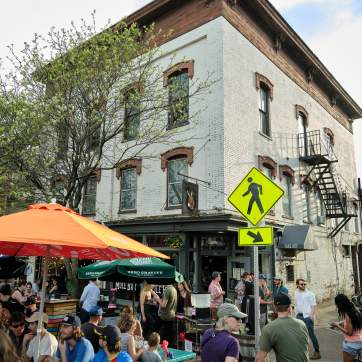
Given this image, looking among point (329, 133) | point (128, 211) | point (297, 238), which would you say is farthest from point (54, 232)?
point (329, 133)

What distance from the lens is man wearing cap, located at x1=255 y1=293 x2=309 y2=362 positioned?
4301mm

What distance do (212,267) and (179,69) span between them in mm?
8304

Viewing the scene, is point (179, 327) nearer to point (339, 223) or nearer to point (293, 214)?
point (293, 214)

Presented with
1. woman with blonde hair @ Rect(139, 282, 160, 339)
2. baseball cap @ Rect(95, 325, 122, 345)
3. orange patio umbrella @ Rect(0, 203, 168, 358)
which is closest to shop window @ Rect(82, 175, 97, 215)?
woman with blonde hair @ Rect(139, 282, 160, 339)

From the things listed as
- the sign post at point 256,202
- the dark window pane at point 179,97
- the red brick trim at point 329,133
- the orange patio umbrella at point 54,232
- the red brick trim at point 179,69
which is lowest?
the orange patio umbrella at point 54,232

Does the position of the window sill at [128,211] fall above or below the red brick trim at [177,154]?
below

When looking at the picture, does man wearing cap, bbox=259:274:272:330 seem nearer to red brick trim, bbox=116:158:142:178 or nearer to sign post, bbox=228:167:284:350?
sign post, bbox=228:167:284:350

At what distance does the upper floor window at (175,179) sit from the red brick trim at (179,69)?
3311 millimetres

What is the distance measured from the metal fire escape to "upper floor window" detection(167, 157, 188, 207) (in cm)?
Answer: 730

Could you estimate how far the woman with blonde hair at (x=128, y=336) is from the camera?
549 cm

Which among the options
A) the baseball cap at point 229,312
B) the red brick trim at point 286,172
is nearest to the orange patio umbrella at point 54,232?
the baseball cap at point 229,312

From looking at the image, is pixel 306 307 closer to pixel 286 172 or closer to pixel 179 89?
pixel 286 172

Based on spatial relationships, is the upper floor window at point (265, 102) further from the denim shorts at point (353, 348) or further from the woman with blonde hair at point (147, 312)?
the denim shorts at point (353, 348)

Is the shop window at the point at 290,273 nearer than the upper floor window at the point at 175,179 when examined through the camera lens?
No
